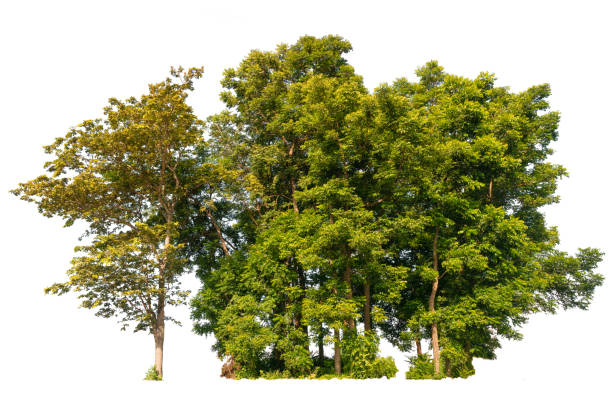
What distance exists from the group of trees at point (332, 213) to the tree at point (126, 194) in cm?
10

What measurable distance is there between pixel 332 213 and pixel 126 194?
12986 millimetres

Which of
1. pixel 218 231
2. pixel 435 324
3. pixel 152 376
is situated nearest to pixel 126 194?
pixel 218 231

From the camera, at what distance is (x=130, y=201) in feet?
75.8

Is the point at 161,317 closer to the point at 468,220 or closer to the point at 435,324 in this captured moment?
the point at 435,324

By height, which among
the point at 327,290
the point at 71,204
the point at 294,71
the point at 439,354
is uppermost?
the point at 294,71

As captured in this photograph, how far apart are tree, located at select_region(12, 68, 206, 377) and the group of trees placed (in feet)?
0.32

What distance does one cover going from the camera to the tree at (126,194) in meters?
19.6

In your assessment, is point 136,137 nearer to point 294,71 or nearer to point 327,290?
point 294,71

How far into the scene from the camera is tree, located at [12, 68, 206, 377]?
19.6 meters

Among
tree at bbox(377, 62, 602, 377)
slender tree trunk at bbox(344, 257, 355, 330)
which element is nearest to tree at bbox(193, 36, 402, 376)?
slender tree trunk at bbox(344, 257, 355, 330)

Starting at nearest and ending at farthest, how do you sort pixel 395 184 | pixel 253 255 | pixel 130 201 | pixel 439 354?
1. pixel 439 354
2. pixel 395 184
3. pixel 253 255
4. pixel 130 201

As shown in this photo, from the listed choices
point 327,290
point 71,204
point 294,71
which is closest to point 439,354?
point 327,290

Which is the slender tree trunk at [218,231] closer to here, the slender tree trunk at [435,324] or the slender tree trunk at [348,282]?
the slender tree trunk at [348,282]

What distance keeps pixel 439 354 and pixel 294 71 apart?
19003 mm
